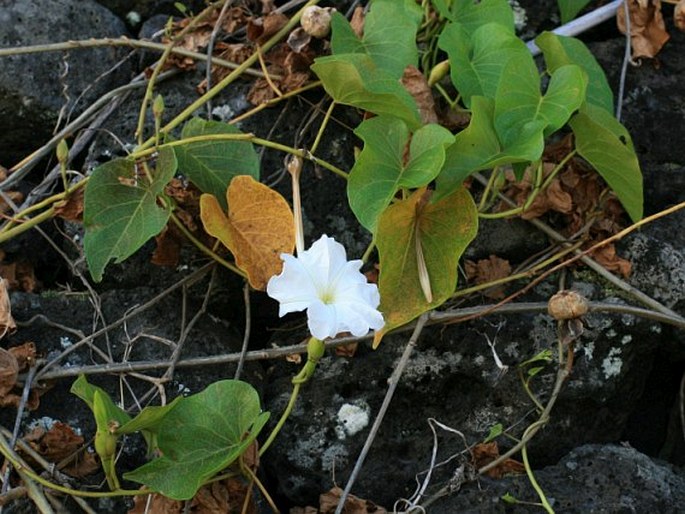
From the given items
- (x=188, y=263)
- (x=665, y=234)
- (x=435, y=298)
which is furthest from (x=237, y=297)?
(x=665, y=234)

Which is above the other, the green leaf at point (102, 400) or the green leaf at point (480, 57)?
the green leaf at point (480, 57)

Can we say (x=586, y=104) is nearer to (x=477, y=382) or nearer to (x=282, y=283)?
(x=477, y=382)

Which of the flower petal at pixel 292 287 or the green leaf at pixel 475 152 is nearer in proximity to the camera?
the flower petal at pixel 292 287

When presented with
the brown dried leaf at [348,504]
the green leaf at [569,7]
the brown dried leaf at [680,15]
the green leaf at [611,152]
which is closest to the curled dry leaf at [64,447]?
the brown dried leaf at [348,504]

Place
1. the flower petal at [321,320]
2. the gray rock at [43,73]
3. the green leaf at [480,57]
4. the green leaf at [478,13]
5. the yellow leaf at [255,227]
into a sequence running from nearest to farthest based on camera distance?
the flower petal at [321,320], the yellow leaf at [255,227], the green leaf at [480,57], the green leaf at [478,13], the gray rock at [43,73]

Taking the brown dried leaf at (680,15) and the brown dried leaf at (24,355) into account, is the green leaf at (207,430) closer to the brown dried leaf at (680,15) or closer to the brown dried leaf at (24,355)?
the brown dried leaf at (24,355)

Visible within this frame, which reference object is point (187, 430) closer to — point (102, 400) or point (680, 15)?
point (102, 400)

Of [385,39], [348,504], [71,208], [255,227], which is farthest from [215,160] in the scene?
[348,504]
